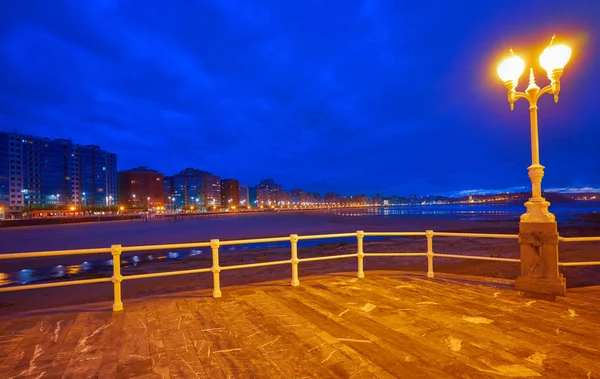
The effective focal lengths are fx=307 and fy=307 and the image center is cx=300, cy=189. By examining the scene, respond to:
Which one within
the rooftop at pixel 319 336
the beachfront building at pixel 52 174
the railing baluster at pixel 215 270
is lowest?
the rooftop at pixel 319 336

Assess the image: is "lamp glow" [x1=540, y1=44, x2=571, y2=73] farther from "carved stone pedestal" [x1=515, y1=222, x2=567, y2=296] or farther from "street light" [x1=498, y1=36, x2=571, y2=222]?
"carved stone pedestal" [x1=515, y1=222, x2=567, y2=296]

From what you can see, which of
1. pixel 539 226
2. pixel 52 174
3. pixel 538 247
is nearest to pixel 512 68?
pixel 539 226

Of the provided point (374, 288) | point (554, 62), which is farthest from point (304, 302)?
point (554, 62)

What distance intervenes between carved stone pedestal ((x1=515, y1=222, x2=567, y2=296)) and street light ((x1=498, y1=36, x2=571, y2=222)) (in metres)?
0.20

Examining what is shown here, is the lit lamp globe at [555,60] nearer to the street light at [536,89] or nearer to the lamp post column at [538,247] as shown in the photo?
the street light at [536,89]

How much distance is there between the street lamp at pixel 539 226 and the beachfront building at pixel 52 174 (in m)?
166

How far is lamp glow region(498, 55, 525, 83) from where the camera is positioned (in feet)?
20.1

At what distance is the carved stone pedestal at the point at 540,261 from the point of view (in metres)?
5.59

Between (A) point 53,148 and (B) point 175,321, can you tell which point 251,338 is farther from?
(A) point 53,148

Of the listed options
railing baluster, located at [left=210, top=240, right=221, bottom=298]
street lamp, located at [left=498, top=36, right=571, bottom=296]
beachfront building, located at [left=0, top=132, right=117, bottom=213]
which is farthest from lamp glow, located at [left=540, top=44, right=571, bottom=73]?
beachfront building, located at [left=0, top=132, right=117, bottom=213]

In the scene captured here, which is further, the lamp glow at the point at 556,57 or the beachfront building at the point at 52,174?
the beachfront building at the point at 52,174

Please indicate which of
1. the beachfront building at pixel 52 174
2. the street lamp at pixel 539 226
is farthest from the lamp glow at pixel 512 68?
the beachfront building at pixel 52 174

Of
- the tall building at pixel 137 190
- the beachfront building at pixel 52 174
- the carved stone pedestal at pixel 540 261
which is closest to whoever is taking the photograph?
the carved stone pedestal at pixel 540 261

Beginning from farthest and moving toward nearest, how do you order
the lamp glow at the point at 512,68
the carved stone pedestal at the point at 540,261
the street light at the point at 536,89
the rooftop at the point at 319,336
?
the lamp glow at the point at 512,68 < the street light at the point at 536,89 < the carved stone pedestal at the point at 540,261 < the rooftop at the point at 319,336
